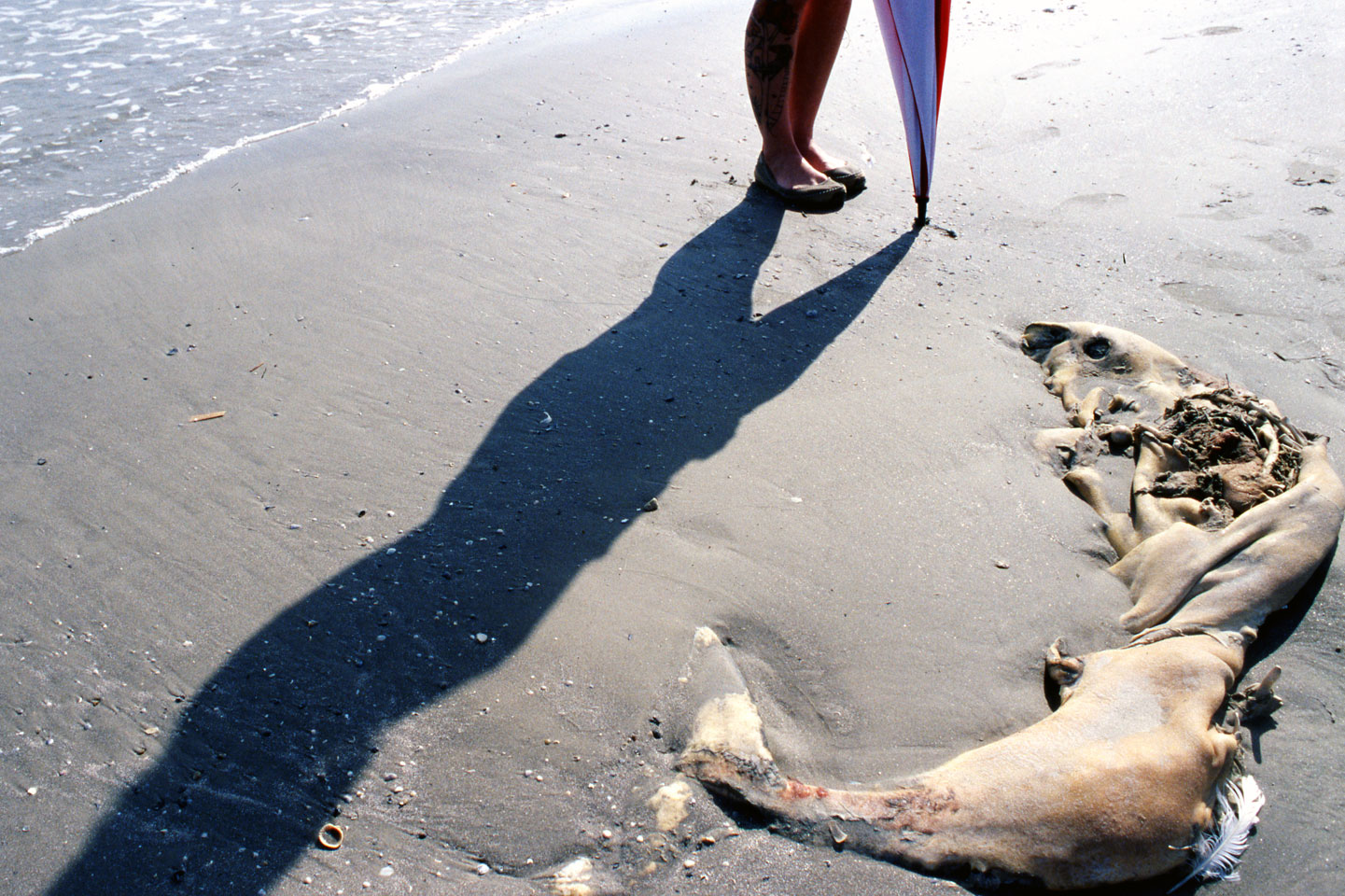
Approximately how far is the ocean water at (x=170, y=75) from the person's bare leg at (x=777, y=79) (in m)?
2.27

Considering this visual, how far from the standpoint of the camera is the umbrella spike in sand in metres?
1.54

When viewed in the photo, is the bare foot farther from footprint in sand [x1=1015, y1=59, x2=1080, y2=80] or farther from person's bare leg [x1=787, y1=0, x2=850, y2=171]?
footprint in sand [x1=1015, y1=59, x2=1080, y2=80]

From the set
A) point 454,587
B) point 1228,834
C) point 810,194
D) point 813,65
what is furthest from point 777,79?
point 1228,834

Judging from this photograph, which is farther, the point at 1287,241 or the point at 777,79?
the point at 777,79

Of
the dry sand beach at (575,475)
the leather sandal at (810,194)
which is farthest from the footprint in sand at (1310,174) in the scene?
the leather sandal at (810,194)

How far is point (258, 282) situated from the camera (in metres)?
3.16

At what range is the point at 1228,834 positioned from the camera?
5.19 ft

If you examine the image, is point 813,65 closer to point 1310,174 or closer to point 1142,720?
point 1310,174

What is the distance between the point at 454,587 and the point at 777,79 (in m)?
2.49

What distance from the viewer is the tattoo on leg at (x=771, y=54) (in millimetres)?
3486

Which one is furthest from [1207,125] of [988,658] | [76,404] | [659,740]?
[76,404]

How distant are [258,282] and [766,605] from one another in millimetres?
2184

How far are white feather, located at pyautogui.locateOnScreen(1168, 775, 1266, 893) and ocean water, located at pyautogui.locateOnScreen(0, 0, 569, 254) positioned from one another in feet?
13.3

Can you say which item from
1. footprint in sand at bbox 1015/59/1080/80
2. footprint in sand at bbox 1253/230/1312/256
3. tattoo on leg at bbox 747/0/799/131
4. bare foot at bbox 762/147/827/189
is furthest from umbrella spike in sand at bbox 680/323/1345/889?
footprint in sand at bbox 1015/59/1080/80
